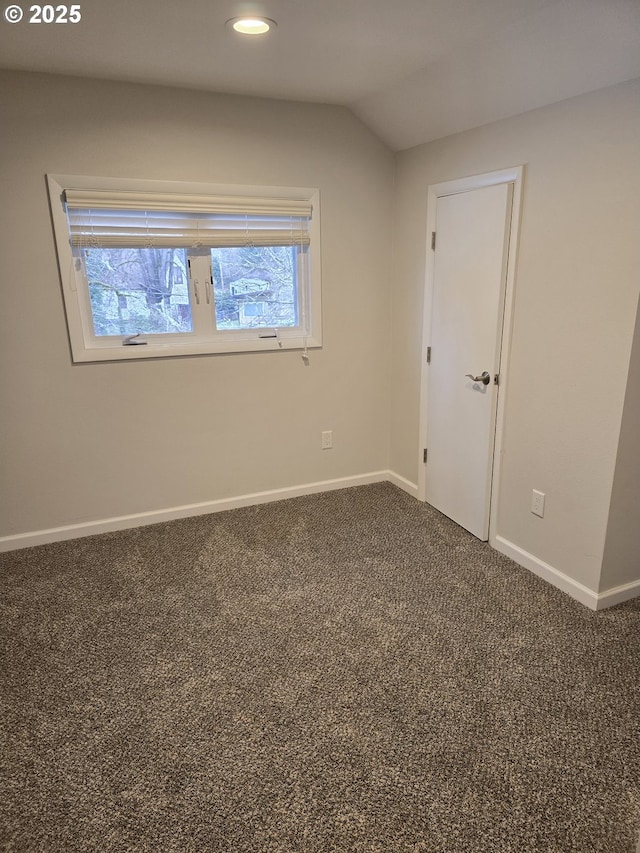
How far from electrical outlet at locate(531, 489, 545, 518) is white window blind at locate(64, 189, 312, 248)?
6.56ft

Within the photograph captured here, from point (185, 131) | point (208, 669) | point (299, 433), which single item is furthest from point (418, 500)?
point (185, 131)

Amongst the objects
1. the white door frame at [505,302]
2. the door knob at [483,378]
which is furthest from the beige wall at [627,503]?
the door knob at [483,378]

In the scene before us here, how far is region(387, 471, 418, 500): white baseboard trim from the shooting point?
143 inches

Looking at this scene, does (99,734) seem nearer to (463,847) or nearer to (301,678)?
(301,678)

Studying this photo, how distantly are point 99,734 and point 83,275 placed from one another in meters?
2.23

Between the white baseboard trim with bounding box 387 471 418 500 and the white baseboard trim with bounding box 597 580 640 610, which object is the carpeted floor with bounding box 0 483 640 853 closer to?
the white baseboard trim with bounding box 597 580 640 610

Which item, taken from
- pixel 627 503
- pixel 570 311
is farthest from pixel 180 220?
pixel 627 503

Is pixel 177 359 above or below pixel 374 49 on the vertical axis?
below

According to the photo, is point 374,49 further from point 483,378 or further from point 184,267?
point 483,378

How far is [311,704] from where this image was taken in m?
1.89

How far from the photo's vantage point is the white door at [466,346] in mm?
2678

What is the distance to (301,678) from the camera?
201 cm

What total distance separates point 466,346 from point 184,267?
1697 mm

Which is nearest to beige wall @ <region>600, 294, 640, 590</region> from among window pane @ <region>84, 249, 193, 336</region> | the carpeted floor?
the carpeted floor
